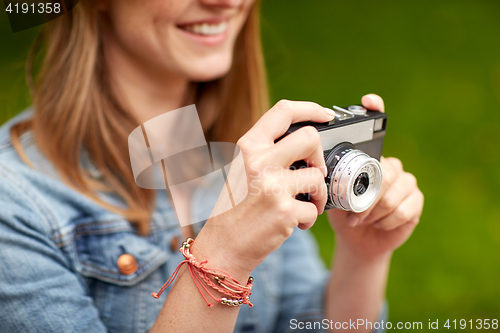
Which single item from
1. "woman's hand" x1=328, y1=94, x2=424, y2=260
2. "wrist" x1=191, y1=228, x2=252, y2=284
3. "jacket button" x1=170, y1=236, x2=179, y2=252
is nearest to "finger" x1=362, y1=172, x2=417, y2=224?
"woman's hand" x1=328, y1=94, x2=424, y2=260

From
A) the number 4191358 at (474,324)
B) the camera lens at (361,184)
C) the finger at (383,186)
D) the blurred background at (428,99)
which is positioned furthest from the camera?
the blurred background at (428,99)

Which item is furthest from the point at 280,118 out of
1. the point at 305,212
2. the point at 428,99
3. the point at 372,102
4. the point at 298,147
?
the point at 428,99

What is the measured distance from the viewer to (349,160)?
816mm

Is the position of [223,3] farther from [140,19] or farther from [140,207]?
[140,207]

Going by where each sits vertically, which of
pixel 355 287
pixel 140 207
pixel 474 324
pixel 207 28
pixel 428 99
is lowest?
pixel 474 324

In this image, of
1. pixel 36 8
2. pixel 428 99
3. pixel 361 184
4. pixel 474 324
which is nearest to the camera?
pixel 361 184

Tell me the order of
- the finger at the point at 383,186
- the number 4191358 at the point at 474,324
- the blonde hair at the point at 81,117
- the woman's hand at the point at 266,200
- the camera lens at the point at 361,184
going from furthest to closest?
the number 4191358 at the point at 474,324
the blonde hair at the point at 81,117
the finger at the point at 383,186
the camera lens at the point at 361,184
the woman's hand at the point at 266,200

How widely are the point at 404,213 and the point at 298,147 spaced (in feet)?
1.23

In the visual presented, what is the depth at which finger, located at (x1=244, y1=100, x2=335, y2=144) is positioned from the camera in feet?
2.44

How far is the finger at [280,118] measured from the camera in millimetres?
743

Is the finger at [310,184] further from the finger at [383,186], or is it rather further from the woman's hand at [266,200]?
the finger at [383,186]

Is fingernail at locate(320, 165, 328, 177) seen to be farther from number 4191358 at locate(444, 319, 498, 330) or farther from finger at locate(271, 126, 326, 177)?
number 4191358 at locate(444, 319, 498, 330)

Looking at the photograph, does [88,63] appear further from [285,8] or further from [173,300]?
[285,8]

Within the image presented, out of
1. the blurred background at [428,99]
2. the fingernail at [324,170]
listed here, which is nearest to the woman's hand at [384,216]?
the fingernail at [324,170]
